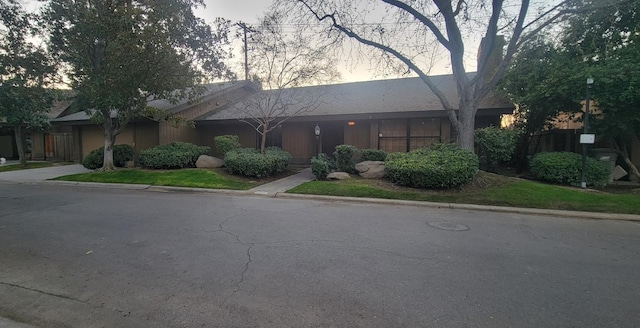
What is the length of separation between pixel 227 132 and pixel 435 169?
12851 millimetres

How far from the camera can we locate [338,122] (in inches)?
650

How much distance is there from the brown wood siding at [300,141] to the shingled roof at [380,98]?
1254 millimetres

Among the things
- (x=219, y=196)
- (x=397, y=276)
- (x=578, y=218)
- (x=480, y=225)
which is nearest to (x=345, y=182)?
(x=219, y=196)

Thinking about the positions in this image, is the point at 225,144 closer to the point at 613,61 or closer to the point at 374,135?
the point at 374,135

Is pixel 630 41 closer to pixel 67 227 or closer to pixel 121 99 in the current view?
pixel 67 227

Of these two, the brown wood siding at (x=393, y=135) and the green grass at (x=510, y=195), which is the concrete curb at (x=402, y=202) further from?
the brown wood siding at (x=393, y=135)

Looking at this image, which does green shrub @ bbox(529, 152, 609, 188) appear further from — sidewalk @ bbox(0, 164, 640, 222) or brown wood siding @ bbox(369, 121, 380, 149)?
brown wood siding @ bbox(369, 121, 380, 149)

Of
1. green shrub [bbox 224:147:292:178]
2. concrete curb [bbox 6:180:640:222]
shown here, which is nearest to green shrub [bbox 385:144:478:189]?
concrete curb [bbox 6:180:640:222]

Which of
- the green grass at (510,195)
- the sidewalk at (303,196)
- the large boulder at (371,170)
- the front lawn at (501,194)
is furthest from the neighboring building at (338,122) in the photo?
the green grass at (510,195)

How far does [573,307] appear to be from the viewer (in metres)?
2.96

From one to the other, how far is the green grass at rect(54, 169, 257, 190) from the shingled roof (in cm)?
491

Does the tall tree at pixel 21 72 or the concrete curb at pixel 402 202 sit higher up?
the tall tree at pixel 21 72

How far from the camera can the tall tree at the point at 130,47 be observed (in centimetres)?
1074

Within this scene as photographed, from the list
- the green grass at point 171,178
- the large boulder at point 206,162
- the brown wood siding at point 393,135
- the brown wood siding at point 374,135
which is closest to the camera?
the green grass at point 171,178
